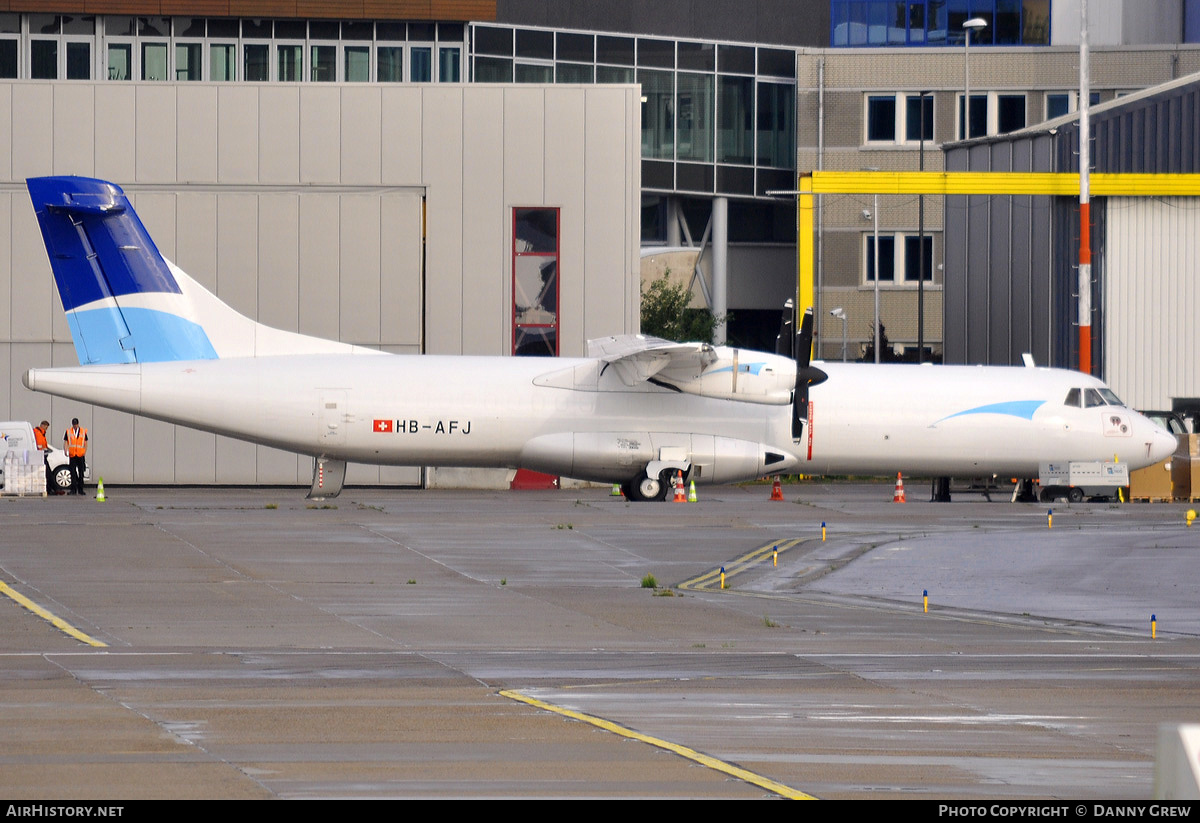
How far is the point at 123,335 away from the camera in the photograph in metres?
32.6

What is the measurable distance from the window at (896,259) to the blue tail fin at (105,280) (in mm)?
42264

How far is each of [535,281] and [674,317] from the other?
19519mm

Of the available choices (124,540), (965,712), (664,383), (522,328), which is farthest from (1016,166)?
(965,712)

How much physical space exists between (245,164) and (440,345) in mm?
7799

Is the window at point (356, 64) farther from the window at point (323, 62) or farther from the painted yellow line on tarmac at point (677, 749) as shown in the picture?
the painted yellow line on tarmac at point (677, 749)

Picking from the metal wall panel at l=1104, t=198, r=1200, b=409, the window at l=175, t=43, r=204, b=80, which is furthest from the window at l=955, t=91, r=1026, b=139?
the window at l=175, t=43, r=204, b=80

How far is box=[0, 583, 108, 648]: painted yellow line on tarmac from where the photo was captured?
52.1 feet

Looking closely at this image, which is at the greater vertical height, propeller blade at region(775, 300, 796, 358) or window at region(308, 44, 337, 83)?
window at region(308, 44, 337, 83)

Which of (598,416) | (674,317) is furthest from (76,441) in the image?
(674,317)

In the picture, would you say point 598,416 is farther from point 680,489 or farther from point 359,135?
point 359,135

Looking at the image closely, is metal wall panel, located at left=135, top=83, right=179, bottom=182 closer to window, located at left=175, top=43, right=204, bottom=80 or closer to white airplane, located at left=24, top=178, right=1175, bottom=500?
white airplane, located at left=24, top=178, right=1175, bottom=500

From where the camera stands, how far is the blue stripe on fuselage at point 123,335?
32.5 meters

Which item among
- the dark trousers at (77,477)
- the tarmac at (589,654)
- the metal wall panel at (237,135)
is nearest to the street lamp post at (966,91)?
the metal wall panel at (237,135)

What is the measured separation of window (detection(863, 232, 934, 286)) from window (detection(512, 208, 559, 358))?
27.7m
